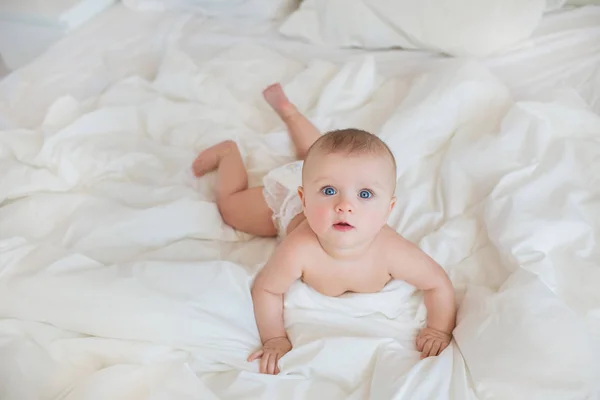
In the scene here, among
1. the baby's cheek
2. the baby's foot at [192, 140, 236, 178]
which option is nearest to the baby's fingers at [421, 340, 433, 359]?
the baby's cheek

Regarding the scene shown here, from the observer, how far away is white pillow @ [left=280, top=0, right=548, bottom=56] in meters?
1.45

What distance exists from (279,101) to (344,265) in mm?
514

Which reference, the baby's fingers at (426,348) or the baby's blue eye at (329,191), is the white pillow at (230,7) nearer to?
the baby's blue eye at (329,191)

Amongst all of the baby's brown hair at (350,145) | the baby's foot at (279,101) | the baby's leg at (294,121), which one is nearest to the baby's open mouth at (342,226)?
the baby's brown hair at (350,145)

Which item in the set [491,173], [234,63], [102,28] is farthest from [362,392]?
[102,28]

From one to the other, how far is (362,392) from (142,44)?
1.23 metres

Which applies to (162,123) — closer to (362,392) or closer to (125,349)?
(125,349)

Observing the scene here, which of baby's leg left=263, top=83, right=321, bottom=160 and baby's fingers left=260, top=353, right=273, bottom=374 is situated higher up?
baby's leg left=263, top=83, right=321, bottom=160

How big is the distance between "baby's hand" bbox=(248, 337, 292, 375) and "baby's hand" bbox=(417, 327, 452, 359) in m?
0.21

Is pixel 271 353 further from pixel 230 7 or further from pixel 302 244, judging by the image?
pixel 230 7

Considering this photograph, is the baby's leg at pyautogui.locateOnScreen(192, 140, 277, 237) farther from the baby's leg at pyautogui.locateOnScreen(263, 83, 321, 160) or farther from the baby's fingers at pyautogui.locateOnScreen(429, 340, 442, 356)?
the baby's fingers at pyautogui.locateOnScreen(429, 340, 442, 356)

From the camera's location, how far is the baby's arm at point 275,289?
987 millimetres

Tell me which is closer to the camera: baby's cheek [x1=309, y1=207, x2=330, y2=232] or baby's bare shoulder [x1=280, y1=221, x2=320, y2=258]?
baby's cheek [x1=309, y1=207, x2=330, y2=232]

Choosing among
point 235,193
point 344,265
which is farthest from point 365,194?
point 235,193
